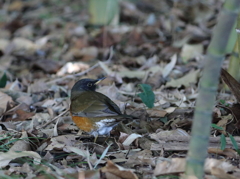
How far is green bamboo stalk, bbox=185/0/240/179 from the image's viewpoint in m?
2.13

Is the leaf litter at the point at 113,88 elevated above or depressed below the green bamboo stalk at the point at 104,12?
below

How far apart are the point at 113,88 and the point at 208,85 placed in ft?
9.56

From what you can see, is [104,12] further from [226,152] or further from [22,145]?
[226,152]

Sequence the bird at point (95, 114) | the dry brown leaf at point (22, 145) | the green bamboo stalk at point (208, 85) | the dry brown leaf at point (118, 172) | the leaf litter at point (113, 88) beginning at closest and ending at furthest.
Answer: the green bamboo stalk at point (208, 85)
the dry brown leaf at point (118, 172)
the leaf litter at point (113, 88)
the dry brown leaf at point (22, 145)
the bird at point (95, 114)

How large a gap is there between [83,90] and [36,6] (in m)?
7.56

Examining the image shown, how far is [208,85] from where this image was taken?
2242 mm

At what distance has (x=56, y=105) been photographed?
5.09 metres

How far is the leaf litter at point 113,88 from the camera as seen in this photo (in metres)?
3.30

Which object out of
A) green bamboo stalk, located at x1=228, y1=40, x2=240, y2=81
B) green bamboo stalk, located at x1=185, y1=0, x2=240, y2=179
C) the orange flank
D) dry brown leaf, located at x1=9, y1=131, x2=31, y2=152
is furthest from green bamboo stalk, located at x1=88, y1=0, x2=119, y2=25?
green bamboo stalk, located at x1=185, y1=0, x2=240, y2=179

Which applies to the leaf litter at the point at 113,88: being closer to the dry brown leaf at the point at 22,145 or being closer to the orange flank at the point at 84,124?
the dry brown leaf at the point at 22,145

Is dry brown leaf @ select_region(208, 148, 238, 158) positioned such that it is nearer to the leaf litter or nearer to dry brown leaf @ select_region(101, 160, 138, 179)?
the leaf litter

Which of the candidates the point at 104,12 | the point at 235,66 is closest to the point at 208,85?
the point at 235,66

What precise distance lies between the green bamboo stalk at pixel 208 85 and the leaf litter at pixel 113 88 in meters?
0.43

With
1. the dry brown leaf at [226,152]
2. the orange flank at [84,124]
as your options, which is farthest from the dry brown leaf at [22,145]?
the dry brown leaf at [226,152]
